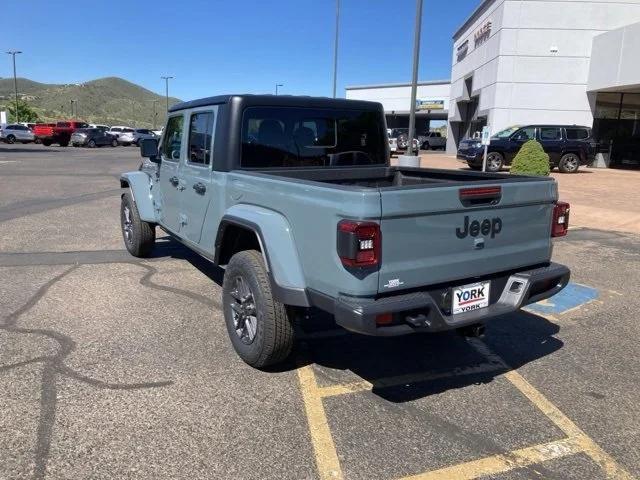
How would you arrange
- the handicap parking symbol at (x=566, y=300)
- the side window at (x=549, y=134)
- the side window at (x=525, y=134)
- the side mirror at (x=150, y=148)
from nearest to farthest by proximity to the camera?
1. the handicap parking symbol at (x=566, y=300)
2. the side mirror at (x=150, y=148)
3. the side window at (x=525, y=134)
4. the side window at (x=549, y=134)

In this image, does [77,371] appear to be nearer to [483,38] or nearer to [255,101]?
[255,101]

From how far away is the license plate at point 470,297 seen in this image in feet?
11.0

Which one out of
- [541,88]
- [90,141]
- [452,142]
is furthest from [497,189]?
[90,141]

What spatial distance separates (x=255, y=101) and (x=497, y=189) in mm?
2032

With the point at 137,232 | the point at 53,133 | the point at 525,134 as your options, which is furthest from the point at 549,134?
the point at 53,133

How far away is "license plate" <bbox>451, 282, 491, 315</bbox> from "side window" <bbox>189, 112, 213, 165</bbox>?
2.31 meters

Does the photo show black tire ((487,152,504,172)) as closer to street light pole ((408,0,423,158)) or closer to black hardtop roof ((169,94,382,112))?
street light pole ((408,0,423,158))

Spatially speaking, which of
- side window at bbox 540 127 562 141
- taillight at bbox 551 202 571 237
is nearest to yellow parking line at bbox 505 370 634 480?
taillight at bbox 551 202 571 237

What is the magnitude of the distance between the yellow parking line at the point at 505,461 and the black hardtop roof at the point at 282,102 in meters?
2.97

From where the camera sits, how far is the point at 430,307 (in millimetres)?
3086

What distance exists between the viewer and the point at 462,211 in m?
3.26

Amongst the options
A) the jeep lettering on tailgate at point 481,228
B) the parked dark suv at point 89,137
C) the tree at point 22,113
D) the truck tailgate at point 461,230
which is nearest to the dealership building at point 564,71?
the truck tailgate at point 461,230

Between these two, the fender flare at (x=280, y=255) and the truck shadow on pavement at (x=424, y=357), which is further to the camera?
the truck shadow on pavement at (x=424, y=357)

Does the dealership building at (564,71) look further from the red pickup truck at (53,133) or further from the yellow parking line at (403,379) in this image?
the red pickup truck at (53,133)
